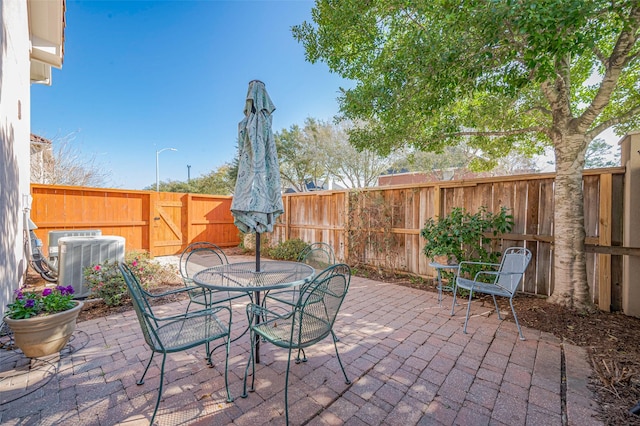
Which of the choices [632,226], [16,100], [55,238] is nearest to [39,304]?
[16,100]

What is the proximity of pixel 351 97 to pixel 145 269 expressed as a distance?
4195 mm

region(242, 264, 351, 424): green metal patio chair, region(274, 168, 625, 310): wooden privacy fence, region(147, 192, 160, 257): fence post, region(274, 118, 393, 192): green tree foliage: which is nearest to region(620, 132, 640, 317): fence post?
region(274, 168, 625, 310): wooden privacy fence

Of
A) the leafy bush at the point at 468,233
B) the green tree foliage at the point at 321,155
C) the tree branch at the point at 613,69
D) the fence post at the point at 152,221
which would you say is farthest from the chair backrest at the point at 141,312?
the green tree foliage at the point at 321,155

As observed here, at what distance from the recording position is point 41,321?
2.16 m

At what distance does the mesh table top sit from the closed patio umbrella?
0.45 m

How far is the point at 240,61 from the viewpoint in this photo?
7.44 m

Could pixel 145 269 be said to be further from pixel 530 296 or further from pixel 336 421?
pixel 530 296

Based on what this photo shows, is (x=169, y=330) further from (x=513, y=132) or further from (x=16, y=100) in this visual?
(x=513, y=132)

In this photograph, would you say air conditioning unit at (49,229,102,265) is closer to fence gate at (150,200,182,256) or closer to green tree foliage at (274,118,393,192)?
fence gate at (150,200,182,256)

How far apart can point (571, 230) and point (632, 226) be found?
60cm

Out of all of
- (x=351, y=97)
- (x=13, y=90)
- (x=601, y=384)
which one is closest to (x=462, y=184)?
(x=351, y=97)

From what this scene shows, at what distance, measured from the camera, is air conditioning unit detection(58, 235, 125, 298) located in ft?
12.1

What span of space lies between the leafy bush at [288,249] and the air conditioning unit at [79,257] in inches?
148

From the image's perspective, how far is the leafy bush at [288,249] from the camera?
693 centimetres
